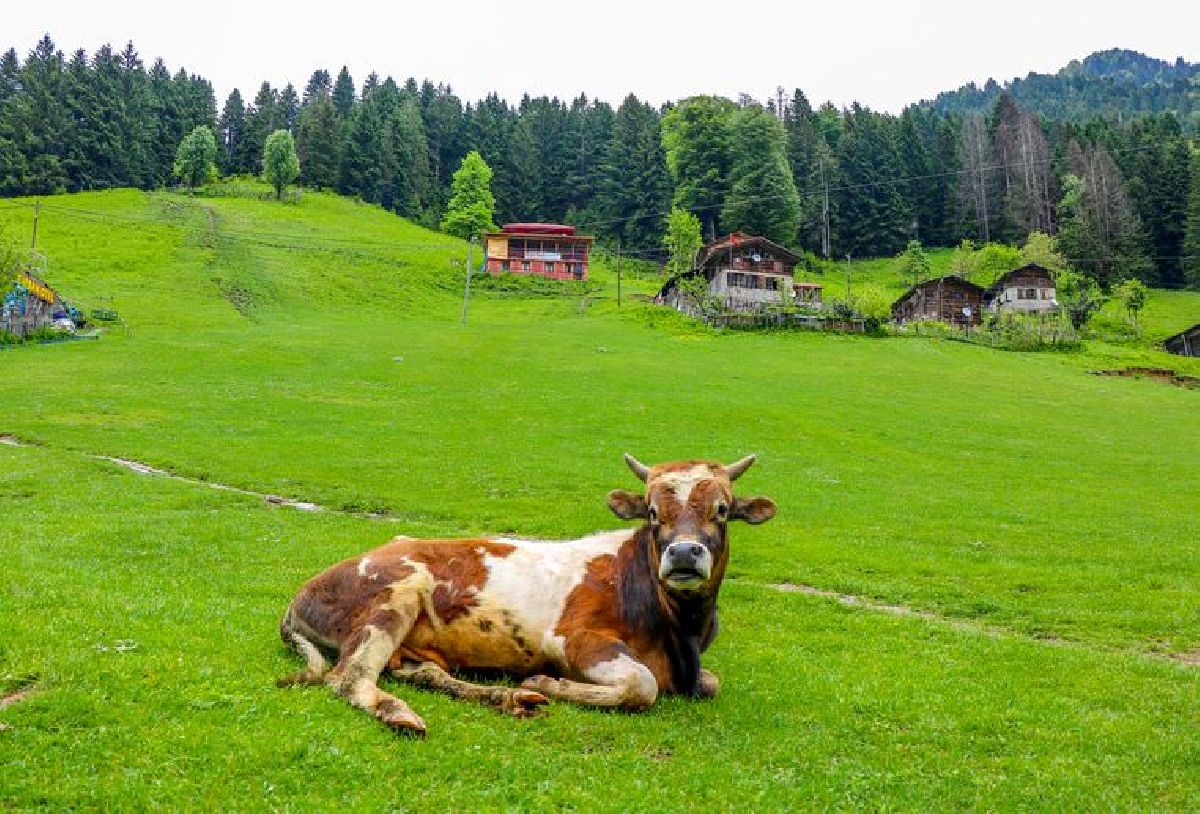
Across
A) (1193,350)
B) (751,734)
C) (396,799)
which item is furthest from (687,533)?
(1193,350)

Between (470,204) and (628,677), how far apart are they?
130 m

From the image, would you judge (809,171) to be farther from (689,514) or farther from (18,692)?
(18,692)

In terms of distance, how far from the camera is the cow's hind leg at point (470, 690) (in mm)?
7289

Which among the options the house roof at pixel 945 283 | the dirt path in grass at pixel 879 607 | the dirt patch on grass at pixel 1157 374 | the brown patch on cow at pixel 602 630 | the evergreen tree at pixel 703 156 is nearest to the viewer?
the brown patch on cow at pixel 602 630

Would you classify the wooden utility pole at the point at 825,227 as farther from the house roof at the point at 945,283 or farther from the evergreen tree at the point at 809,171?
the house roof at the point at 945,283

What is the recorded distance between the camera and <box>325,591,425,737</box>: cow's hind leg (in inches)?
263

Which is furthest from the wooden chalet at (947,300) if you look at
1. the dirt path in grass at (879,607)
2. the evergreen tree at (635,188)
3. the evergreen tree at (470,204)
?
the dirt path in grass at (879,607)

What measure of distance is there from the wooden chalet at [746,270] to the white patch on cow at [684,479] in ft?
271

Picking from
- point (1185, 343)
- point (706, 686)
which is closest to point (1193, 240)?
point (1185, 343)

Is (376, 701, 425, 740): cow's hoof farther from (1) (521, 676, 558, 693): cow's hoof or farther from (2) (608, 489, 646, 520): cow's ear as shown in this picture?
(2) (608, 489, 646, 520): cow's ear

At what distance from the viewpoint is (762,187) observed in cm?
12431

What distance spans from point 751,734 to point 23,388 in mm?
39791

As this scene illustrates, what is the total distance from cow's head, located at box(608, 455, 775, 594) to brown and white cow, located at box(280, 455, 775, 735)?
0.01m

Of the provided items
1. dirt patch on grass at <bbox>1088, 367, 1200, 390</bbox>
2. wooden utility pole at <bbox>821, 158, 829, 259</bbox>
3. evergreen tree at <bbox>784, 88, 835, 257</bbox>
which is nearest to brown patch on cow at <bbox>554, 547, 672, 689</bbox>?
dirt patch on grass at <bbox>1088, 367, 1200, 390</bbox>
